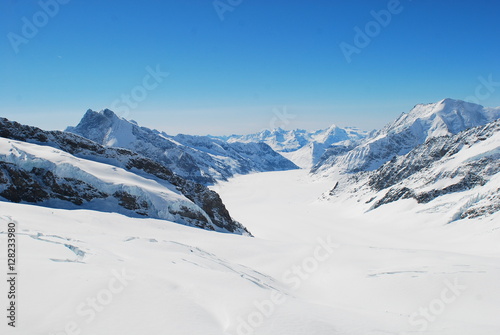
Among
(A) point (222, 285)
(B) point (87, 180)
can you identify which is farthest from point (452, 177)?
(B) point (87, 180)

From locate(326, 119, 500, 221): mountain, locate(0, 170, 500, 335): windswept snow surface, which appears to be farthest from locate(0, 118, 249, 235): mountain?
locate(326, 119, 500, 221): mountain

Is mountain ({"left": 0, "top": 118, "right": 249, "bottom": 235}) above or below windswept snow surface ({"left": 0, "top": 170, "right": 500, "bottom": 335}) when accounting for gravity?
above

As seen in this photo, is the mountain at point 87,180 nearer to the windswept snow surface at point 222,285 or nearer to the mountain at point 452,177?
the windswept snow surface at point 222,285

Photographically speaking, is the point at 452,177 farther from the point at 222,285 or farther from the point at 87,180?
the point at 87,180

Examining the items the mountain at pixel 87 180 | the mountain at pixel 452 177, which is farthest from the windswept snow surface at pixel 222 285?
the mountain at pixel 452 177

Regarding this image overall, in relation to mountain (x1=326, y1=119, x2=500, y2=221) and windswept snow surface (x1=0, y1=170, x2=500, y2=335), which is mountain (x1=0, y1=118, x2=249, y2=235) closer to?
windswept snow surface (x1=0, y1=170, x2=500, y2=335)

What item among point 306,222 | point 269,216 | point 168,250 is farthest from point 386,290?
point 269,216

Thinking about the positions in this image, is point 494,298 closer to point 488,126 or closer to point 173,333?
point 173,333
